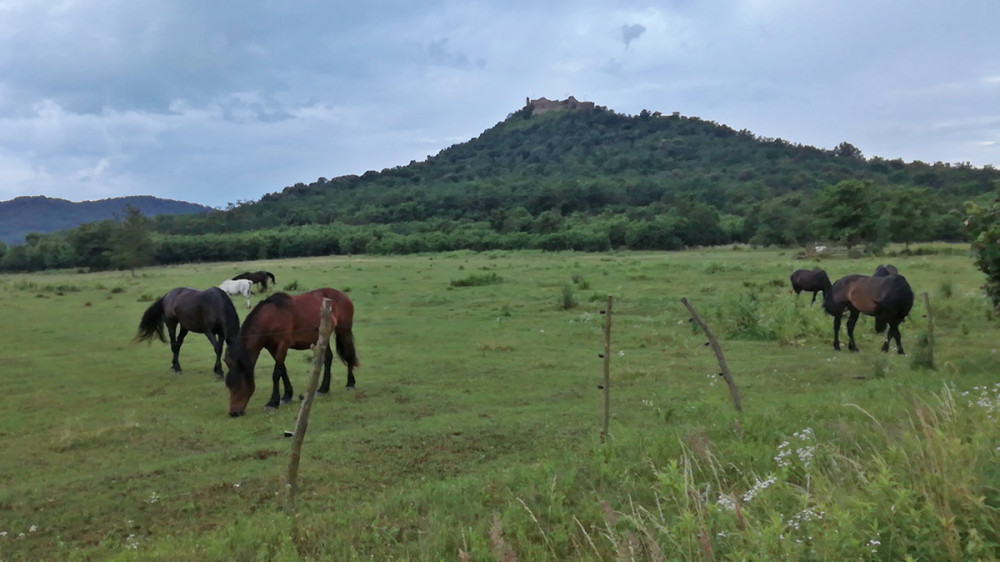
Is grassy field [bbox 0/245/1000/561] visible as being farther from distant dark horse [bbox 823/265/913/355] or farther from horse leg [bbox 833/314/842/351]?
distant dark horse [bbox 823/265/913/355]

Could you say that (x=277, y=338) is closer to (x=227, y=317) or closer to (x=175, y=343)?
(x=227, y=317)

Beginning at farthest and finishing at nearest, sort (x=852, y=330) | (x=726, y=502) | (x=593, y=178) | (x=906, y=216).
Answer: (x=593, y=178) < (x=906, y=216) < (x=852, y=330) < (x=726, y=502)

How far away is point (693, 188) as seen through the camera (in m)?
117

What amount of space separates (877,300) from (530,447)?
9.80m

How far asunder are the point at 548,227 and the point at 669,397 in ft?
236

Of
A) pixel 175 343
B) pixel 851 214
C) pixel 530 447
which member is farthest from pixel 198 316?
pixel 851 214

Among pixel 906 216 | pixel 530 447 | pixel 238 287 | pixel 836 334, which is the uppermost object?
pixel 906 216

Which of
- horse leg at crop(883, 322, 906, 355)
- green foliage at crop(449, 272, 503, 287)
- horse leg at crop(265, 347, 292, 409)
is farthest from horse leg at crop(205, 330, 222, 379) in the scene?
green foliage at crop(449, 272, 503, 287)

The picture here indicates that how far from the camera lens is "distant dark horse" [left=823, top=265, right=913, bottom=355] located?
43.5 feet

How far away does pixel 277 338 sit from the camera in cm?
1043

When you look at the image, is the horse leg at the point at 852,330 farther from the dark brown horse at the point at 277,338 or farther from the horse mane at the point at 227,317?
the horse mane at the point at 227,317

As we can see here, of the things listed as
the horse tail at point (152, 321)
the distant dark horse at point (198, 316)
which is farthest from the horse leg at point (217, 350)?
the horse tail at point (152, 321)

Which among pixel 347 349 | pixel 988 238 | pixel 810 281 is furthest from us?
pixel 810 281

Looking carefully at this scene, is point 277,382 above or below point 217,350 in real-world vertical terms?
below
